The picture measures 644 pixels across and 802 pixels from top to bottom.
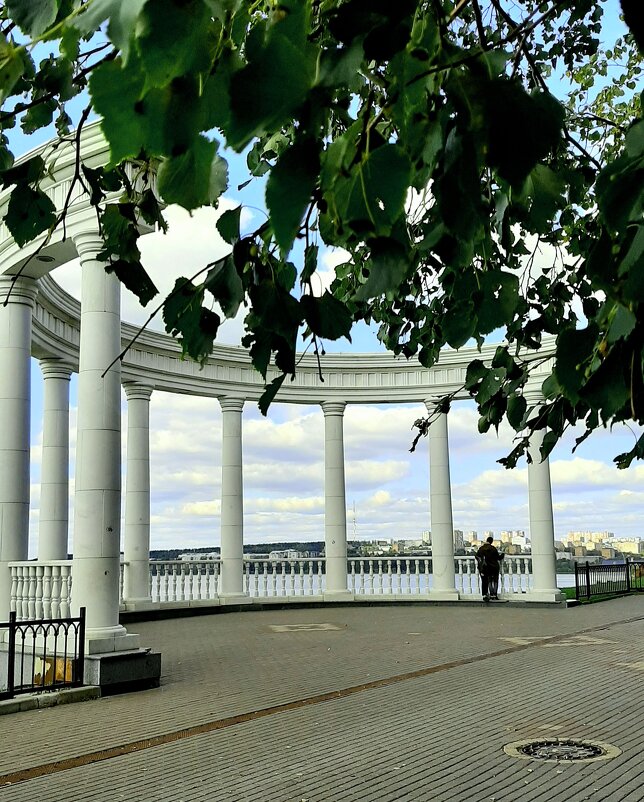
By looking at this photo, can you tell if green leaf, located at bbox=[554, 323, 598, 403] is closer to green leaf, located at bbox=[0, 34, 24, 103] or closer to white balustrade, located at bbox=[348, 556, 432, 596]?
green leaf, located at bbox=[0, 34, 24, 103]

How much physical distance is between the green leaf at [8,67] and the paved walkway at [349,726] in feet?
28.4

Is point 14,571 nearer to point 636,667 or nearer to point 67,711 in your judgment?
point 67,711

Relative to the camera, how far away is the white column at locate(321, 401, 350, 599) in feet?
117

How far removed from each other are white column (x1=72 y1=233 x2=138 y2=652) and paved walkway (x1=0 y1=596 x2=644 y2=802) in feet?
6.48

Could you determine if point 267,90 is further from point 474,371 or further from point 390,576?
point 390,576

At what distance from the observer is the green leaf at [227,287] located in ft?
8.98

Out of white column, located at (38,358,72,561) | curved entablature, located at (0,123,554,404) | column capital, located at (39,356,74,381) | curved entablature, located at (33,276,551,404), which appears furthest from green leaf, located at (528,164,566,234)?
curved entablature, located at (33,276,551,404)

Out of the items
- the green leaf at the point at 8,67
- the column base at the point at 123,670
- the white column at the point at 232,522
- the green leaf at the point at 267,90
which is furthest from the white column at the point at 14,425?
the green leaf at the point at 267,90

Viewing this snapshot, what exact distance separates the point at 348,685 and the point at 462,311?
13.9m

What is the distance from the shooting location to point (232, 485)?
3456 cm

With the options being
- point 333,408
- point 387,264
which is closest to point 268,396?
point 387,264

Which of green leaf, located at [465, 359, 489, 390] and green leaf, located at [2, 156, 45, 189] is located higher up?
green leaf, located at [2, 156, 45, 189]

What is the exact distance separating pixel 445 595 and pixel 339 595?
459cm

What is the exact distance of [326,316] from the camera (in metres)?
2.89
